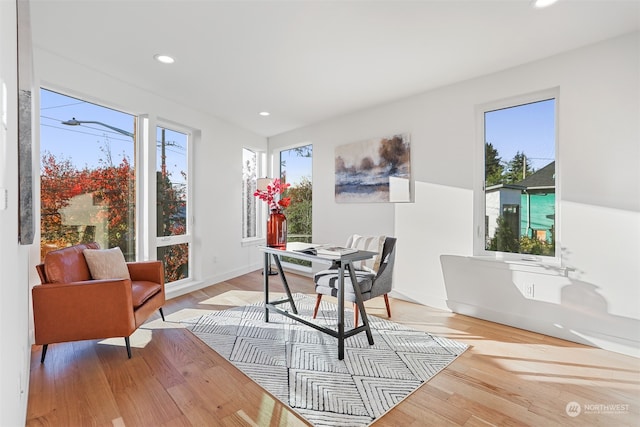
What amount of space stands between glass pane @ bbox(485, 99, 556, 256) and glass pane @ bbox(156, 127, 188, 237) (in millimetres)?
3695

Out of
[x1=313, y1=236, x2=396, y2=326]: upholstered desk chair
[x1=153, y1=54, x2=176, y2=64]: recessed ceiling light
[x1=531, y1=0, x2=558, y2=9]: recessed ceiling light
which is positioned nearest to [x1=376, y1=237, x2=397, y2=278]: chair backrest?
[x1=313, y1=236, x2=396, y2=326]: upholstered desk chair

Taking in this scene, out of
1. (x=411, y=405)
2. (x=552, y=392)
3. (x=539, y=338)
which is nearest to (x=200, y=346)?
(x=411, y=405)

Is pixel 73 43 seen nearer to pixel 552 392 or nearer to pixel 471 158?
pixel 471 158

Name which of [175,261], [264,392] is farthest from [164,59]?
[264,392]

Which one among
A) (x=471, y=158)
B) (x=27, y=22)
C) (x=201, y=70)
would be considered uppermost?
(x=201, y=70)

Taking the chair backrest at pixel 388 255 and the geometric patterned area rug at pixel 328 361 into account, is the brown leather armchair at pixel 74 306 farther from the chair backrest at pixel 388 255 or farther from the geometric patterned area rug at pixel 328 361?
the chair backrest at pixel 388 255

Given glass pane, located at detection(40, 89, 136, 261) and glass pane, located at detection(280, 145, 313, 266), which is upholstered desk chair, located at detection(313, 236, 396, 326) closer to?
glass pane, located at detection(280, 145, 313, 266)

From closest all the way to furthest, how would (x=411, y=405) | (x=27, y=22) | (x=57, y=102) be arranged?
(x=27, y=22) → (x=411, y=405) → (x=57, y=102)

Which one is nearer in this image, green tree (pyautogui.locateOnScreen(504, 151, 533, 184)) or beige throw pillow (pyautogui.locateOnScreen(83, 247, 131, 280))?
beige throw pillow (pyautogui.locateOnScreen(83, 247, 131, 280))

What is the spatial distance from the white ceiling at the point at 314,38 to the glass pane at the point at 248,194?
194 centimetres

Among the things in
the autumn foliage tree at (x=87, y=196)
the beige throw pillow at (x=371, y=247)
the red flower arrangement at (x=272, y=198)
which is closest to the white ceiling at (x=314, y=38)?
the autumn foliage tree at (x=87, y=196)

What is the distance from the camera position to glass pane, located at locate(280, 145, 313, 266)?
5.17 meters

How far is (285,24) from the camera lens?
2281 millimetres

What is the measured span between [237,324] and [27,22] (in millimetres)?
2570
